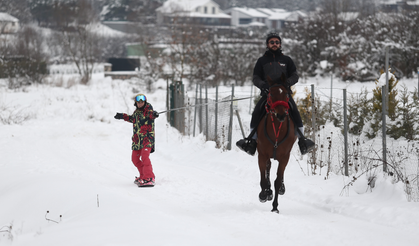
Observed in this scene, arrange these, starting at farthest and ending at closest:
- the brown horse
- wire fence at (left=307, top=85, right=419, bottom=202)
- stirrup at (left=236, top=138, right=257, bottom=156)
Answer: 1. wire fence at (left=307, top=85, right=419, bottom=202)
2. stirrup at (left=236, top=138, right=257, bottom=156)
3. the brown horse

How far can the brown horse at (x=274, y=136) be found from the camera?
20.1ft

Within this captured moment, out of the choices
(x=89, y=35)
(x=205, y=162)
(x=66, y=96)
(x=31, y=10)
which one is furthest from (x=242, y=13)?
(x=205, y=162)

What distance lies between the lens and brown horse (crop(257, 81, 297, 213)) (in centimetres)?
611

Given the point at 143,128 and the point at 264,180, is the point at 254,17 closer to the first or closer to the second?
the point at 143,128

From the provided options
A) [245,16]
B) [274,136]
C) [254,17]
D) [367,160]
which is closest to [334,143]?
[367,160]

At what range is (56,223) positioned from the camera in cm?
630

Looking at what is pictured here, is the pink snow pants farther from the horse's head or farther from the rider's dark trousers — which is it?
the horse's head

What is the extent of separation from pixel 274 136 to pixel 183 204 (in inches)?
74.4

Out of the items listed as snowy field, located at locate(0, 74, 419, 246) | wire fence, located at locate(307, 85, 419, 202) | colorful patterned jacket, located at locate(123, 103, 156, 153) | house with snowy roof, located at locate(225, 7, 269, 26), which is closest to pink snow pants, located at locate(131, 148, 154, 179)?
colorful patterned jacket, located at locate(123, 103, 156, 153)

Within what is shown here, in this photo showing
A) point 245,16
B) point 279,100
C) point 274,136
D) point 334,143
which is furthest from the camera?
point 245,16

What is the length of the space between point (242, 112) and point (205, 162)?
384 inches

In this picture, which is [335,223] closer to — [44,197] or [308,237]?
[308,237]

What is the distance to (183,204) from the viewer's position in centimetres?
714

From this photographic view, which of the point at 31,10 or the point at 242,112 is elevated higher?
the point at 31,10
